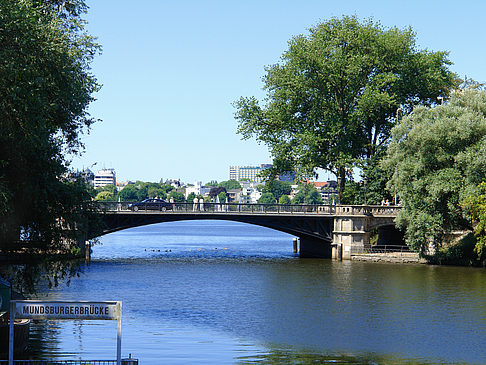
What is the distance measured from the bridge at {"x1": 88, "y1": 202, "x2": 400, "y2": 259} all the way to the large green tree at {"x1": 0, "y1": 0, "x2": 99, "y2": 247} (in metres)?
41.4

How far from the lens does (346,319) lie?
125 ft

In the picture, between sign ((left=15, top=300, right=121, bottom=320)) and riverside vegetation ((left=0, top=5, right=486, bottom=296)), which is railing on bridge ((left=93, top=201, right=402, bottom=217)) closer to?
riverside vegetation ((left=0, top=5, right=486, bottom=296))

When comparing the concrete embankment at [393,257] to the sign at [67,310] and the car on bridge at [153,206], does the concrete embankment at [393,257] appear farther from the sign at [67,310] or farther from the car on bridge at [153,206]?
the sign at [67,310]

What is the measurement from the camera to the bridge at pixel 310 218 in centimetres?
7362

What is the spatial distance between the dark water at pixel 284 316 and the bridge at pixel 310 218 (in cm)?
835

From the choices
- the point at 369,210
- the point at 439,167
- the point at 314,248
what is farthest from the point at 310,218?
the point at 439,167

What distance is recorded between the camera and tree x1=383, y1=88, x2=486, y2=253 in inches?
2392

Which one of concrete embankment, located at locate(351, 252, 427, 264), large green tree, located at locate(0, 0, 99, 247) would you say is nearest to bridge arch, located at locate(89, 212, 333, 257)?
concrete embankment, located at locate(351, 252, 427, 264)

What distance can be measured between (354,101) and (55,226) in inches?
Answer: 2115

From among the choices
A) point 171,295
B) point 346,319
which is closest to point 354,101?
point 171,295

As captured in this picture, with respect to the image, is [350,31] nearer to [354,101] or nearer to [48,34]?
[354,101]

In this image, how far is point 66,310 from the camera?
20.1 meters

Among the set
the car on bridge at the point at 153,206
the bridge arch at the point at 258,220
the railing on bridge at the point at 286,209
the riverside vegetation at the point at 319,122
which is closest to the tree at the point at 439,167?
the riverside vegetation at the point at 319,122

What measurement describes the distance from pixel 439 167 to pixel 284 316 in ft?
97.4
